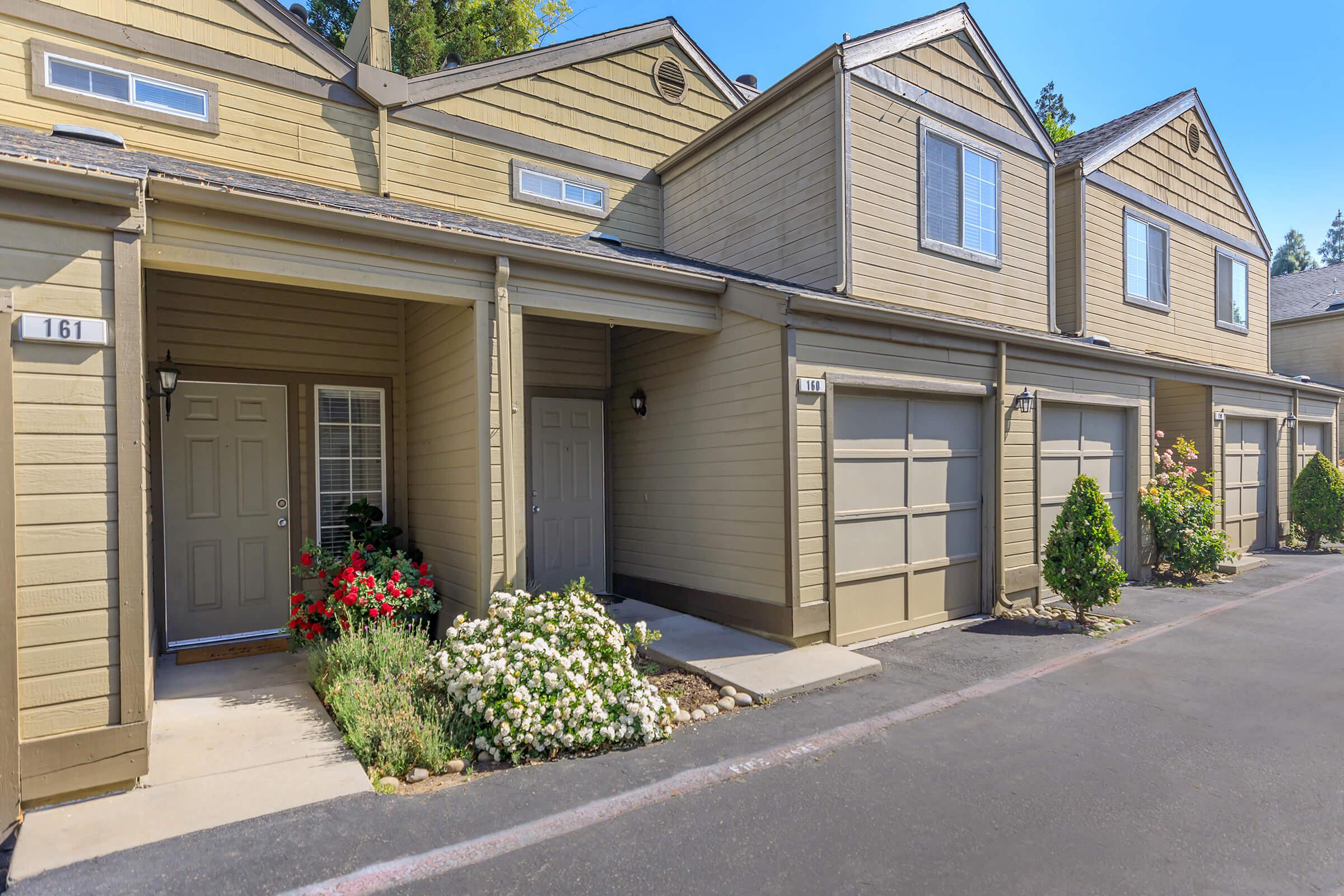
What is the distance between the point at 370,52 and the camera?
7.53 meters

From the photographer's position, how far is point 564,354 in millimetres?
7867

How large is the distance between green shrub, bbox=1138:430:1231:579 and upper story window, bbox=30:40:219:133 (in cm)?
1149

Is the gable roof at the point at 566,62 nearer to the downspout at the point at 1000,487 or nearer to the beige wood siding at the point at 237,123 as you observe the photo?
the beige wood siding at the point at 237,123

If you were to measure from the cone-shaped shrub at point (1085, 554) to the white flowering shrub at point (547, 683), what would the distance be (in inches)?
183

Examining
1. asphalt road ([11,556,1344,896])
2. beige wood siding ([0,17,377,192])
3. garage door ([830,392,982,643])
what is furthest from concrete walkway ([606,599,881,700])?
beige wood siding ([0,17,377,192])

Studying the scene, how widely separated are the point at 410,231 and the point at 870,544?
4637mm

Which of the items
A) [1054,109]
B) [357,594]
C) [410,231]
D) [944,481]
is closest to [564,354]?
[410,231]

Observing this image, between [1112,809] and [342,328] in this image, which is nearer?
[1112,809]

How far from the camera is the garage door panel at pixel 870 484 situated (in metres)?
6.34

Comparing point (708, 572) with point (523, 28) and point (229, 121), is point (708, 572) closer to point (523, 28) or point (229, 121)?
point (229, 121)

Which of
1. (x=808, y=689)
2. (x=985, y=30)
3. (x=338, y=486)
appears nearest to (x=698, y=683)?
(x=808, y=689)

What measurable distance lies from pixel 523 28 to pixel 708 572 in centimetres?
1664

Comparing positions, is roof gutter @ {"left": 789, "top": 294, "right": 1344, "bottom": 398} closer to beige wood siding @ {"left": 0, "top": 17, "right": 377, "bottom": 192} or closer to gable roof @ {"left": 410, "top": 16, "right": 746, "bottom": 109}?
gable roof @ {"left": 410, "top": 16, "right": 746, "bottom": 109}

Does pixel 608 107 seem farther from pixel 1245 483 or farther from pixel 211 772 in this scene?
pixel 1245 483
